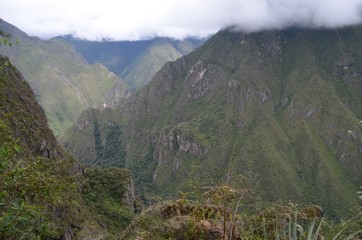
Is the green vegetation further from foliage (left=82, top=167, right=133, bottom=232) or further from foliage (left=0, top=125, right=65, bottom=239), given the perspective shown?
foliage (left=82, top=167, right=133, bottom=232)

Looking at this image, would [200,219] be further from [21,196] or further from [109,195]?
[109,195]

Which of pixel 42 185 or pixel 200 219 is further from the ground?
pixel 42 185

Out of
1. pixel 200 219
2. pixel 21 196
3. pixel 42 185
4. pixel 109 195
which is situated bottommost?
pixel 109 195

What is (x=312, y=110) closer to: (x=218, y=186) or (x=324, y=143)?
(x=324, y=143)

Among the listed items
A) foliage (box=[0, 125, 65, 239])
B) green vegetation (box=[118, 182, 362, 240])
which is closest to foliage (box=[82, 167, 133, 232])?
green vegetation (box=[118, 182, 362, 240])

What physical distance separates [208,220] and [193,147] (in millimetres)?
171563

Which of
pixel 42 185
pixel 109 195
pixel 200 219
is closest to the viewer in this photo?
pixel 42 185

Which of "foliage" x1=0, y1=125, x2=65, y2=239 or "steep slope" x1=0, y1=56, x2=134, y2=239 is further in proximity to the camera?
"steep slope" x1=0, y1=56, x2=134, y2=239

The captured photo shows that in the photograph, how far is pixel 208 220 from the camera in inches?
279

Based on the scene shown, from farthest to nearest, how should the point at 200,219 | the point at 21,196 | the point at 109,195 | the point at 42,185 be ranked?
the point at 109,195
the point at 200,219
the point at 42,185
the point at 21,196

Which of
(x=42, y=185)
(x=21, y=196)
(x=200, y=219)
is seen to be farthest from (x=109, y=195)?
(x=21, y=196)

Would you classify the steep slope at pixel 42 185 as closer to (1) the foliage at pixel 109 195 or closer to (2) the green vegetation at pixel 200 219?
(1) the foliage at pixel 109 195

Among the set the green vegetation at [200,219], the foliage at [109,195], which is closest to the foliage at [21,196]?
the green vegetation at [200,219]

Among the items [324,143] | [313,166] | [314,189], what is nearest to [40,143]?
[314,189]
